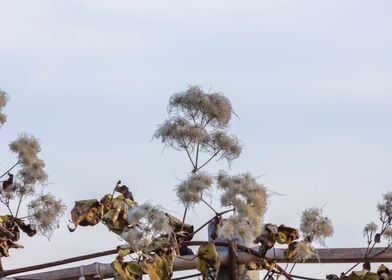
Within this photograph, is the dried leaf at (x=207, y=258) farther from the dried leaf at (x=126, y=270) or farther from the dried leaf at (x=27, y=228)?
the dried leaf at (x=27, y=228)

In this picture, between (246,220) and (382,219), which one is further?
(382,219)

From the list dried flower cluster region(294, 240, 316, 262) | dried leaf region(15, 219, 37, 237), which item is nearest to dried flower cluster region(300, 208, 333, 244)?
dried flower cluster region(294, 240, 316, 262)

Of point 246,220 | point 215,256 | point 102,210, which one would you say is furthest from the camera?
point 102,210

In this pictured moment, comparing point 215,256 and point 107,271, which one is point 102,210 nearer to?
point 107,271

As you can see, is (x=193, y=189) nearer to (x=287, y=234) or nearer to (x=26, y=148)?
(x=287, y=234)

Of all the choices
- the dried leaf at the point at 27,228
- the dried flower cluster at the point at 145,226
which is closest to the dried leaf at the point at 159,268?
the dried flower cluster at the point at 145,226

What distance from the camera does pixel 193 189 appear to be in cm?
175

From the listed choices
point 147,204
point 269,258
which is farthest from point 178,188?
point 269,258

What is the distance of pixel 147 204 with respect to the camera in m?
1.83

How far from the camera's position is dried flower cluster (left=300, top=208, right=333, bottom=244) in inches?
72.3

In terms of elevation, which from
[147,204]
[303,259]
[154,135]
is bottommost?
[303,259]

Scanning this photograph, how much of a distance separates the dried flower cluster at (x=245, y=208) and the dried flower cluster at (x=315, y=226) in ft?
0.53

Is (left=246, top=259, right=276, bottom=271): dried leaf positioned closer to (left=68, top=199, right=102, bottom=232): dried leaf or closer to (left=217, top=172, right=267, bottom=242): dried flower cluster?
(left=217, top=172, right=267, bottom=242): dried flower cluster

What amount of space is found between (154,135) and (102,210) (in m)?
0.22
